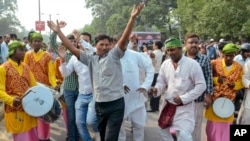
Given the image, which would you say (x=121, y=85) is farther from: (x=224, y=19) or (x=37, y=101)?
(x=224, y=19)

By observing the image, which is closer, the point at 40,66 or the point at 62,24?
the point at 62,24

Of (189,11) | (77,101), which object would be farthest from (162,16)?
(77,101)

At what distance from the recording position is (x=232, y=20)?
927 inches

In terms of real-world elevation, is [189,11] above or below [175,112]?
above

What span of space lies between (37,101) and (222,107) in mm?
2568

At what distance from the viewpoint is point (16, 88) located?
509cm

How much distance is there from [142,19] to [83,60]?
55150 mm

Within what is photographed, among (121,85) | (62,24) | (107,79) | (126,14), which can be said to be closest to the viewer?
(107,79)

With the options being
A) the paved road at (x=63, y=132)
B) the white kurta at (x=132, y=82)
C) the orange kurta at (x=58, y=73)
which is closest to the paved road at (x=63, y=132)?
the paved road at (x=63, y=132)

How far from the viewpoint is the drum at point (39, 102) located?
16.4ft

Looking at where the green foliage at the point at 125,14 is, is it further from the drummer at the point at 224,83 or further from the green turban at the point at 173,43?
the green turban at the point at 173,43

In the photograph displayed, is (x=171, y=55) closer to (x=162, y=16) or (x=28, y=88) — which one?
(x=28, y=88)

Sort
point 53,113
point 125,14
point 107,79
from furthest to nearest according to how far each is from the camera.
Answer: point 125,14
point 53,113
point 107,79

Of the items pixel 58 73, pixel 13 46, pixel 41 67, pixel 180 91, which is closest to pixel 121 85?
pixel 180 91
